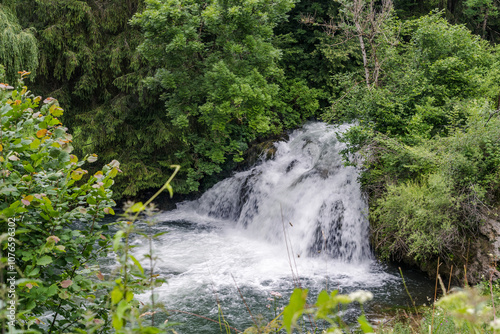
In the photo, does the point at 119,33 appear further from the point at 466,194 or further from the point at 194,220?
the point at 466,194

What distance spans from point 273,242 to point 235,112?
3653 mm

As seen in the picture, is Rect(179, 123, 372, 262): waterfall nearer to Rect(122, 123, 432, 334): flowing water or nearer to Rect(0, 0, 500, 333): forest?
Rect(122, 123, 432, 334): flowing water

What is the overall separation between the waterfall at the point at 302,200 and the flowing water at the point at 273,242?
0.08ft

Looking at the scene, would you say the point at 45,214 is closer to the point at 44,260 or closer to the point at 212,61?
the point at 44,260

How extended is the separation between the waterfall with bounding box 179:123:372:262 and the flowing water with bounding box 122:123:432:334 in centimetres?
3

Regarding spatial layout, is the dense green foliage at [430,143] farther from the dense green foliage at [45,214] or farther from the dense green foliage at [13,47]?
the dense green foliage at [13,47]

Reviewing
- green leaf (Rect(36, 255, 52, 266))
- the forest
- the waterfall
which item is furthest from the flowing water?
green leaf (Rect(36, 255, 52, 266))

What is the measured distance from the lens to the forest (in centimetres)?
214

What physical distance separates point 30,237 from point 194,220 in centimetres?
938

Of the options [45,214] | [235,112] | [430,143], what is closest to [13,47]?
[235,112]

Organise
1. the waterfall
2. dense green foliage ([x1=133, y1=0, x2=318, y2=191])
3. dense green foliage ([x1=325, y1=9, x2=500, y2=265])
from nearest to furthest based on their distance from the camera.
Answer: dense green foliage ([x1=325, y1=9, x2=500, y2=265]) < the waterfall < dense green foliage ([x1=133, y1=0, x2=318, y2=191])

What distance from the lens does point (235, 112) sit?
948cm

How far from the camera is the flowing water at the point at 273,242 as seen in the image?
6.32m

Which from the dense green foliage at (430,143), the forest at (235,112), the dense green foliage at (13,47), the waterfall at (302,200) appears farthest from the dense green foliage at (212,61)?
the dense green foliage at (13,47)
